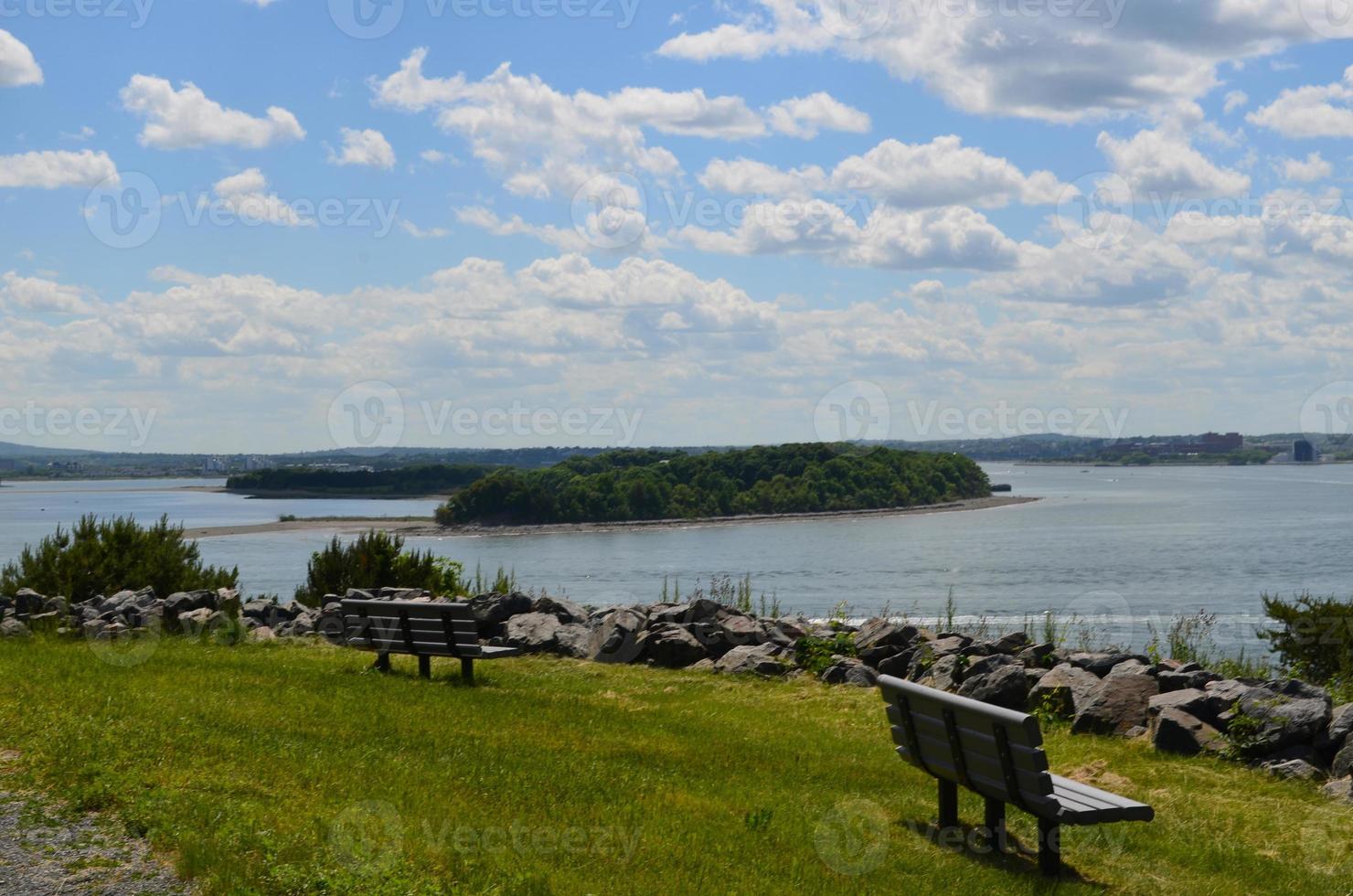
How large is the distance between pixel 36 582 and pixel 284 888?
48.6 feet

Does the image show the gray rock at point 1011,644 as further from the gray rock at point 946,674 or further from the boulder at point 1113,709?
the boulder at point 1113,709

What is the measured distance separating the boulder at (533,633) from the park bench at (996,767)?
7754mm

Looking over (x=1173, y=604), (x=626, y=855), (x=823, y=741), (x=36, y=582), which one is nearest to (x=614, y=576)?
(x=1173, y=604)

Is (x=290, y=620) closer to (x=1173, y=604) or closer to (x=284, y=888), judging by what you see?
(x=284, y=888)

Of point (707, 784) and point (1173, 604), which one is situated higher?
point (707, 784)

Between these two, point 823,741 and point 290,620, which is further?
point 290,620

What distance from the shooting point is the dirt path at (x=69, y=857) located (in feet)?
17.7

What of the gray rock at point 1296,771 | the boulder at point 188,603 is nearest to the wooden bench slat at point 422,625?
the boulder at point 188,603

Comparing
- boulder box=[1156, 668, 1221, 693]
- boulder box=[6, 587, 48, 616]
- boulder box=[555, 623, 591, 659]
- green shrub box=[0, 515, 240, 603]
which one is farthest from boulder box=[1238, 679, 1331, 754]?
green shrub box=[0, 515, 240, 603]

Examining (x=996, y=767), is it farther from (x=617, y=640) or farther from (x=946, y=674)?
(x=617, y=640)

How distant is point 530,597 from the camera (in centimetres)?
1661

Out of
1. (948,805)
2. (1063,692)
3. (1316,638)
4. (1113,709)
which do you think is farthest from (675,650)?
(1316,638)

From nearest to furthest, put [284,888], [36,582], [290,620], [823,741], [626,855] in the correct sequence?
[284,888] → [626,855] → [823,741] → [290,620] → [36,582]

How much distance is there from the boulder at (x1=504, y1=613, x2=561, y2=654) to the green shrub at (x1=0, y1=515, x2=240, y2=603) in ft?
20.9
